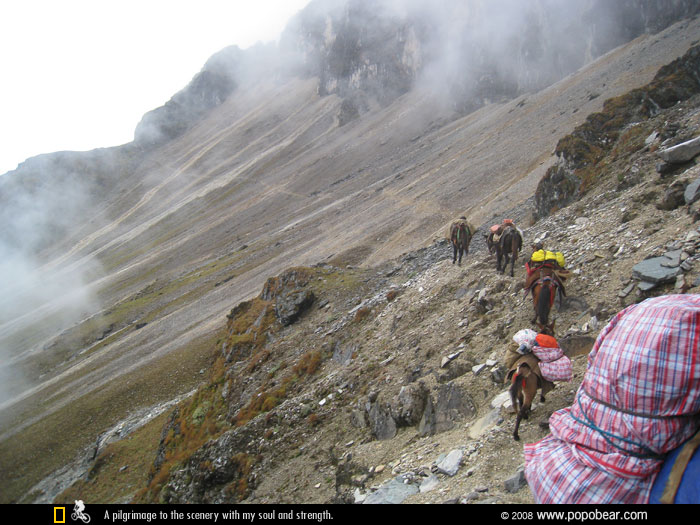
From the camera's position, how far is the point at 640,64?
53.8 meters

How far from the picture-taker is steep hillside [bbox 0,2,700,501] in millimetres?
21156

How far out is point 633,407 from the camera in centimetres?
399

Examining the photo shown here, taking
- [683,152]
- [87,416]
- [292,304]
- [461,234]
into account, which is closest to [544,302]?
[683,152]

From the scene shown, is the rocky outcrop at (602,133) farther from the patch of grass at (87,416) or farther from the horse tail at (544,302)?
the patch of grass at (87,416)

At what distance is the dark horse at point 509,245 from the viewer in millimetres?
12570

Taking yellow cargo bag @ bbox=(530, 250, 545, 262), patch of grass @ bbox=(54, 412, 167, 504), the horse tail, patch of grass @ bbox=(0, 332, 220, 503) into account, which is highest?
yellow cargo bag @ bbox=(530, 250, 545, 262)

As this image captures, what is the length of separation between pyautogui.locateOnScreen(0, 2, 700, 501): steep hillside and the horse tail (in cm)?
261

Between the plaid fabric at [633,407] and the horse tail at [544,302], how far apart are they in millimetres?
4520

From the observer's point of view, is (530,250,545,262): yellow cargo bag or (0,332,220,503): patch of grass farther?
(0,332,220,503): patch of grass

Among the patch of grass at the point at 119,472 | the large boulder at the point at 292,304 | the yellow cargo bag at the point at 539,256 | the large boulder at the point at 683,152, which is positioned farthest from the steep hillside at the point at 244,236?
the large boulder at the point at 683,152

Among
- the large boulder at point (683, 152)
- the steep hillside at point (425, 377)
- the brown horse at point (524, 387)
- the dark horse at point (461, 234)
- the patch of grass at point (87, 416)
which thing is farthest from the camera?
the patch of grass at point (87, 416)

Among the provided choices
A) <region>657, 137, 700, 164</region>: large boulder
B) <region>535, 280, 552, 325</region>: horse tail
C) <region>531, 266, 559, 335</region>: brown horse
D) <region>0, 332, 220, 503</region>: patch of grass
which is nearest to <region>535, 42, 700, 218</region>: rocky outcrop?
<region>657, 137, 700, 164</region>: large boulder
